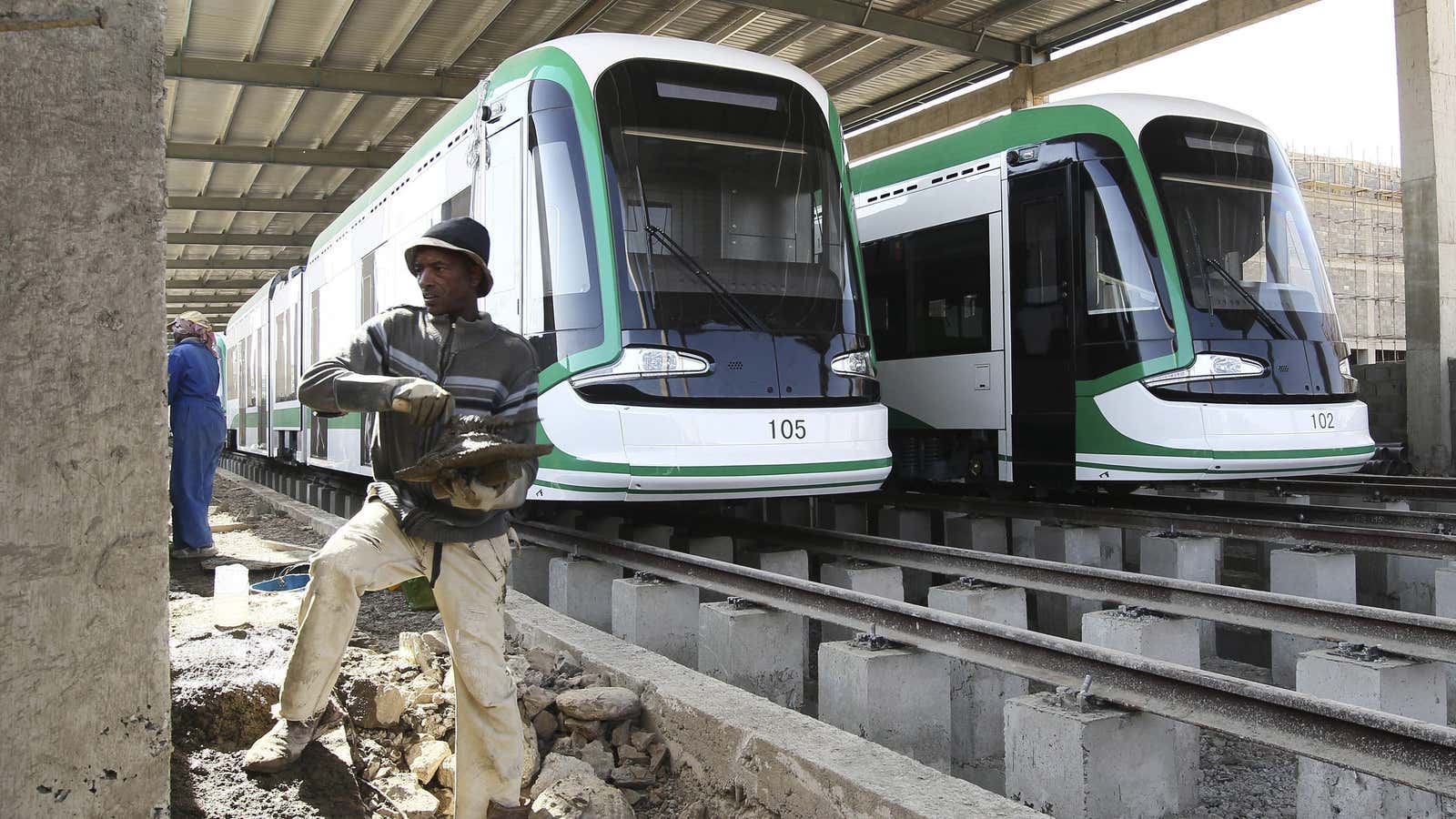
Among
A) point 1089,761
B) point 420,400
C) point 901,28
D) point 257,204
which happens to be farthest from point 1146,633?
point 257,204

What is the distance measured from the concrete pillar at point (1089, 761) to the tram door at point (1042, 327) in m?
5.17

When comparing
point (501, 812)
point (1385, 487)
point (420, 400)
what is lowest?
point (501, 812)

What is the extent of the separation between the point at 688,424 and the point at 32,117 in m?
4.57

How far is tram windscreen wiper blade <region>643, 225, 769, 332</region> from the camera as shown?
703cm

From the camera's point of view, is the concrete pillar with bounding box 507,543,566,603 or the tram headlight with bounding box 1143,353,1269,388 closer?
the concrete pillar with bounding box 507,543,566,603

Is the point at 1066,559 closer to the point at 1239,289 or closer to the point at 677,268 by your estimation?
the point at 1239,289

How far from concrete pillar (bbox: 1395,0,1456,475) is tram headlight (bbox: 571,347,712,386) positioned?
1110cm

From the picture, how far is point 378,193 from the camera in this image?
11.1 m

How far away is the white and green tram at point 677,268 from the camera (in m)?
6.75

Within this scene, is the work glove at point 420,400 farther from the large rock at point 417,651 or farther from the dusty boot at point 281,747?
the large rock at point 417,651

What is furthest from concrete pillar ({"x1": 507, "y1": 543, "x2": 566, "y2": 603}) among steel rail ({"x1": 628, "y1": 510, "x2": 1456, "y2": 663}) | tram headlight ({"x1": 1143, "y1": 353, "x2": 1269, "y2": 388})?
tram headlight ({"x1": 1143, "y1": 353, "x2": 1269, "y2": 388})

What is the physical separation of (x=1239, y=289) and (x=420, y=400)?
6922mm

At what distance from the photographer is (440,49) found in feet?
58.7

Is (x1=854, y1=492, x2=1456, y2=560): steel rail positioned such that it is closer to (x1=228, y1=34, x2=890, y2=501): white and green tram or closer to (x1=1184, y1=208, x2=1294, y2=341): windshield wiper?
(x1=1184, y1=208, x2=1294, y2=341): windshield wiper
